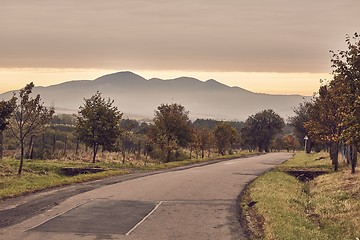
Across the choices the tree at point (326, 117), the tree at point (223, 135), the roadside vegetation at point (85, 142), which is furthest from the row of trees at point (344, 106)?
the tree at point (223, 135)

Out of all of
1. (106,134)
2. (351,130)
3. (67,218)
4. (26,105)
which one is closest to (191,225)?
(67,218)

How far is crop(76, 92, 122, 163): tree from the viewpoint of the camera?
44062mm

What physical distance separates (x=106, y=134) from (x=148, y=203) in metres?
24.8

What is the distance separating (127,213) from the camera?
58.0 feet

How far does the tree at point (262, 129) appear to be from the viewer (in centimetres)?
11931

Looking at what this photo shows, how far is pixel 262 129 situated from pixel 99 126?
3213 inches

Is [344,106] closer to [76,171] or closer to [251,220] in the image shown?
[251,220]

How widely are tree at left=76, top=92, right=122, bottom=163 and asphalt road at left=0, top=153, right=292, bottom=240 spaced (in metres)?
17.6

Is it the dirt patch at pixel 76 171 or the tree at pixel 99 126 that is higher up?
the tree at pixel 99 126

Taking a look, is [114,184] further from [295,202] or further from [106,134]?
[106,134]

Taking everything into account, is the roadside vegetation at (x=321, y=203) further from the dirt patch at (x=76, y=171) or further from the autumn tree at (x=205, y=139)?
the autumn tree at (x=205, y=139)

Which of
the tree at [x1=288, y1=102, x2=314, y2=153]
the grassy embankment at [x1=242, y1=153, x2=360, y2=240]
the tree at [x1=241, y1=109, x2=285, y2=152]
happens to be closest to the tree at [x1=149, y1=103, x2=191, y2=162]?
the grassy embankment at [x1=242, y1=153, x2=360, y2=240]

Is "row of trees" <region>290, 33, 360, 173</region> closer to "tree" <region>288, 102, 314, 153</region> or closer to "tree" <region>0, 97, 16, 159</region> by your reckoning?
"tree" <region>0, 97, 16, 159</region>

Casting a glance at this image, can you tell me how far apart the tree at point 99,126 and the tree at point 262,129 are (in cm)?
→ 7896
